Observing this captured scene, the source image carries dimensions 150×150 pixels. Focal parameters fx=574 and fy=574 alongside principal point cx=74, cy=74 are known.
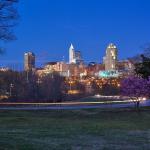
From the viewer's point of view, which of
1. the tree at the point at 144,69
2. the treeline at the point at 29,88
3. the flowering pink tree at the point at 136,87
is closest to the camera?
the flowering pink tree at the point at 136,87

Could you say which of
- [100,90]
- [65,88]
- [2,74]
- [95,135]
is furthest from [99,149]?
[100,90]

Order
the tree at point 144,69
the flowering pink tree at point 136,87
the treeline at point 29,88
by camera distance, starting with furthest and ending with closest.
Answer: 1. the treeline at point 29,88
2. the tree at point 144,69
3. the flowering pink tree at point 136,87

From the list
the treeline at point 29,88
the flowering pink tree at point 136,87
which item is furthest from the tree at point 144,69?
the treeline at point 29,88

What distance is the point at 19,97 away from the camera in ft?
330

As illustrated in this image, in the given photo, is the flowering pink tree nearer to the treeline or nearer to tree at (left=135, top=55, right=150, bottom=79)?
tree at (left=135, top=55, right=150, bottom=79)

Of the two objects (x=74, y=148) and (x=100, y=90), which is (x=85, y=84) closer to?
(x=100, y=90)

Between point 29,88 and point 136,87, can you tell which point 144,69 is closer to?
point 136,87

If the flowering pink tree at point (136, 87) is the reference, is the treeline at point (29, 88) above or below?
above

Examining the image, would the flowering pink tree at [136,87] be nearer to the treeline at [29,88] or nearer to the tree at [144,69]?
the tree at [144,69]

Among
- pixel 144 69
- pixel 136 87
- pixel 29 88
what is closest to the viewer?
pixel 136 87

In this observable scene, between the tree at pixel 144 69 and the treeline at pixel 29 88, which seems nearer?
the tree at pixel 144 69

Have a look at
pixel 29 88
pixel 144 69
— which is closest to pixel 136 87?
pixel 144 69

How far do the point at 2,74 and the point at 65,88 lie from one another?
656 inches

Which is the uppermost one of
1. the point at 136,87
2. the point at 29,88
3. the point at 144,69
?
the point at 29,88
